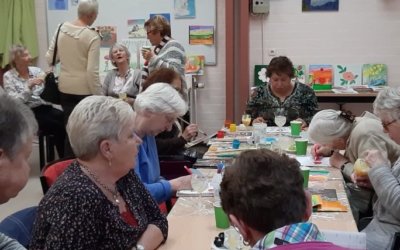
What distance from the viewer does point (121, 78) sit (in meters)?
5.61

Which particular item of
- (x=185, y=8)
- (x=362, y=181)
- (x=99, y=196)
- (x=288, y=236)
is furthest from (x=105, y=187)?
(x=185, y=8)

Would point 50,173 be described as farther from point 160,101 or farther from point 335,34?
point 335,34

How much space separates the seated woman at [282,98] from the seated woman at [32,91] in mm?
2225

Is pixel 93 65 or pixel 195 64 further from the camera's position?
pixel 195 64

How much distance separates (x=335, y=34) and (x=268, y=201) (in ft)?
17.4

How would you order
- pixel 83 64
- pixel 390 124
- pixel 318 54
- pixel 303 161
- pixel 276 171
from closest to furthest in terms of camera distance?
pixel 276 171
pixel 390 124
pixel 303 161
pixel 83 64
pixel 318 54

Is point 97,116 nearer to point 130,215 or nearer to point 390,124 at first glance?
point 130,215

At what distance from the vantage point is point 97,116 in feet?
6.07

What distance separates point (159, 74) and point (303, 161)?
44.2 inches

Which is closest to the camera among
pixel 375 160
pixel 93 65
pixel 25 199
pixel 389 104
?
pixel 375 160

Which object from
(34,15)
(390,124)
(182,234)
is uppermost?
(34,15)

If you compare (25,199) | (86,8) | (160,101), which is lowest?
(25,199)

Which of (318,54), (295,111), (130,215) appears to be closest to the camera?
(130,215)

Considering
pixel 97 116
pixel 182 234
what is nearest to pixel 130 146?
pixel 97 116
